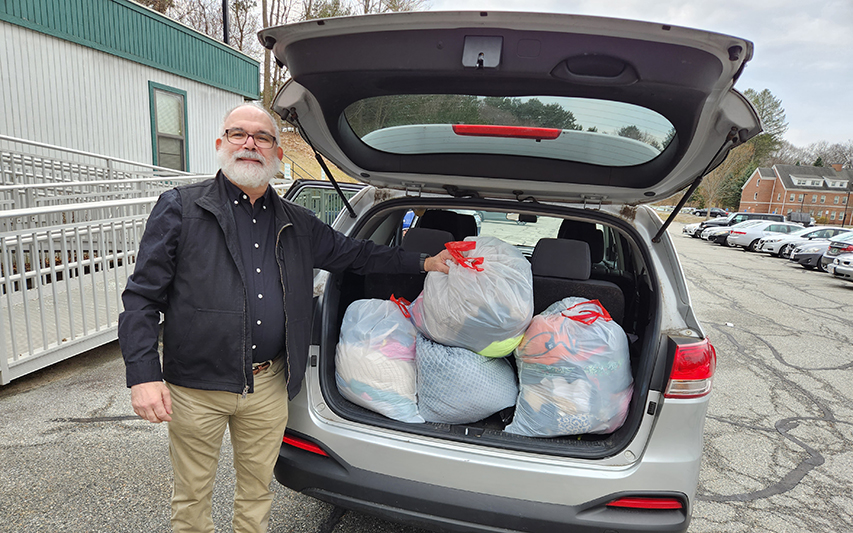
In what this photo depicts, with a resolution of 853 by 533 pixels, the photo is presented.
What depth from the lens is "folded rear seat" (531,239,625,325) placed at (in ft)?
7.65

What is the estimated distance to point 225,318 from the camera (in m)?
1.67

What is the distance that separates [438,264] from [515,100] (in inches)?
29.1

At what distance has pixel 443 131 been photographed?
6.51ft

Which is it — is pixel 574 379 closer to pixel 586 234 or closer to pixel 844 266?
pixel 586 234

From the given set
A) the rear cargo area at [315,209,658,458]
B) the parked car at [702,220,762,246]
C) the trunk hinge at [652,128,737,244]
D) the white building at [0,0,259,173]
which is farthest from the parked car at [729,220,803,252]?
the trunk hinge at [652,128,737,244]

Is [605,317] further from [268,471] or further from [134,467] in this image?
[134,467]

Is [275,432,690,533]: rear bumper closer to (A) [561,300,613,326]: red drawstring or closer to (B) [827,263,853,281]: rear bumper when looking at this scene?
(A) [561,300,613,326]: red drawstring

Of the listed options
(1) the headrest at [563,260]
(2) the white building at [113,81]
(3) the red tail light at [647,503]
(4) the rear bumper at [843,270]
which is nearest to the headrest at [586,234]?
(1) the headrest at [563,260]

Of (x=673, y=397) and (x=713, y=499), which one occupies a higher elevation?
(x=673, y=397)

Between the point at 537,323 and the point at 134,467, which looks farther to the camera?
the point at 134,467

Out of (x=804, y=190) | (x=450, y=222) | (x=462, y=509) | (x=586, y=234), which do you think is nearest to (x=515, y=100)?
(x=462, y=509)

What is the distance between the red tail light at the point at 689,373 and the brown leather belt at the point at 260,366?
1.44 meters

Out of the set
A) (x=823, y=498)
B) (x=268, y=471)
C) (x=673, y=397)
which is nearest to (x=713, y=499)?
(x=823, y=498)

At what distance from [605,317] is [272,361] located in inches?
52.4
